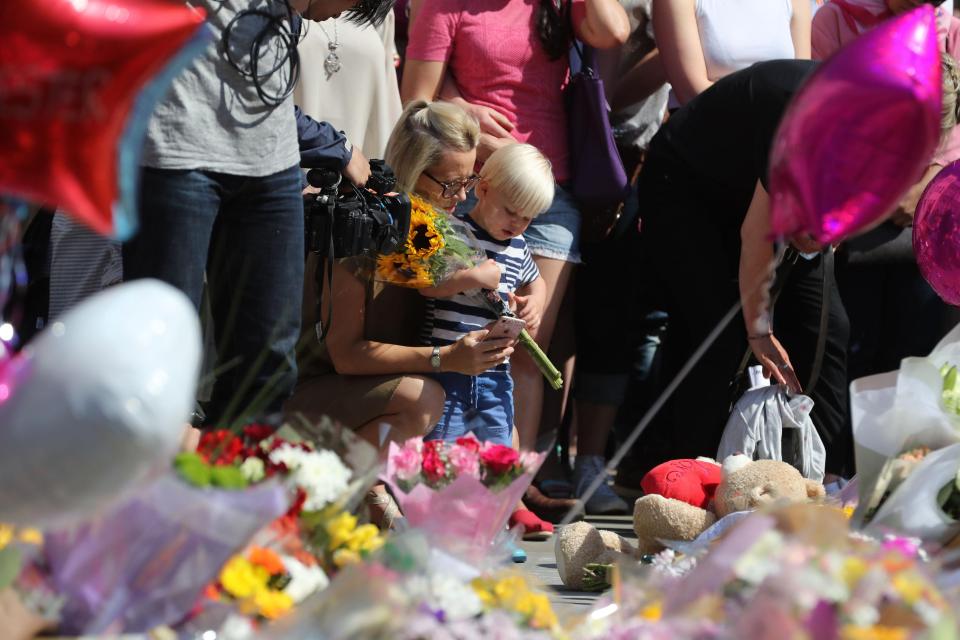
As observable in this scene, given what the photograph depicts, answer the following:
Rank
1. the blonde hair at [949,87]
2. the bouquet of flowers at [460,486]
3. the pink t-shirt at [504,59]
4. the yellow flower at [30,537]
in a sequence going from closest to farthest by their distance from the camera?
the yellow flower at [30,537] → the bouquet of flowers at [460,486] → the blonde hair at [949,87] → the pink t-shirt at [504,59]

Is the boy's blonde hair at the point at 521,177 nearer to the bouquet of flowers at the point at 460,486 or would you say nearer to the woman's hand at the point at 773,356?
the woman's hand at the point at 773,356

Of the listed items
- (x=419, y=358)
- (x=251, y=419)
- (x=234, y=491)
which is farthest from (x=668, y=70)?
(x=234, y=491)

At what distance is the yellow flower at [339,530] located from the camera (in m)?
1.97

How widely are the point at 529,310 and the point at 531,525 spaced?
2.04ft

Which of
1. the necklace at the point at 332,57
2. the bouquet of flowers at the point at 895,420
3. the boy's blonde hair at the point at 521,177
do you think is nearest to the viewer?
the bouquet of flowers at the point at 895,420

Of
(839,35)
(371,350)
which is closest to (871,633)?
(371,350)

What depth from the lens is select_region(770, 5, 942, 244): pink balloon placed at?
2.00 metres

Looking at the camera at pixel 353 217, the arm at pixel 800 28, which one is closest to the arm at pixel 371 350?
the camera at pixel 353 217

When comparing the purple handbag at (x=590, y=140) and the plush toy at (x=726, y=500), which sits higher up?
the purple handbag at (x=590, y=140)

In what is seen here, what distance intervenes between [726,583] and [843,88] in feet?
2.46

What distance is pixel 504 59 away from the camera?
4184 mm

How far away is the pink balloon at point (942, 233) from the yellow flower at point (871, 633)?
5.85ft

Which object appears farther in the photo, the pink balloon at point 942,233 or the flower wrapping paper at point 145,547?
the pink balloon at point 942,233

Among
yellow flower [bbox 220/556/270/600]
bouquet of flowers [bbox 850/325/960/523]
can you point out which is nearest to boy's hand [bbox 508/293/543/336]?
bouquet of flowers [bbox 850/325/960/523]
